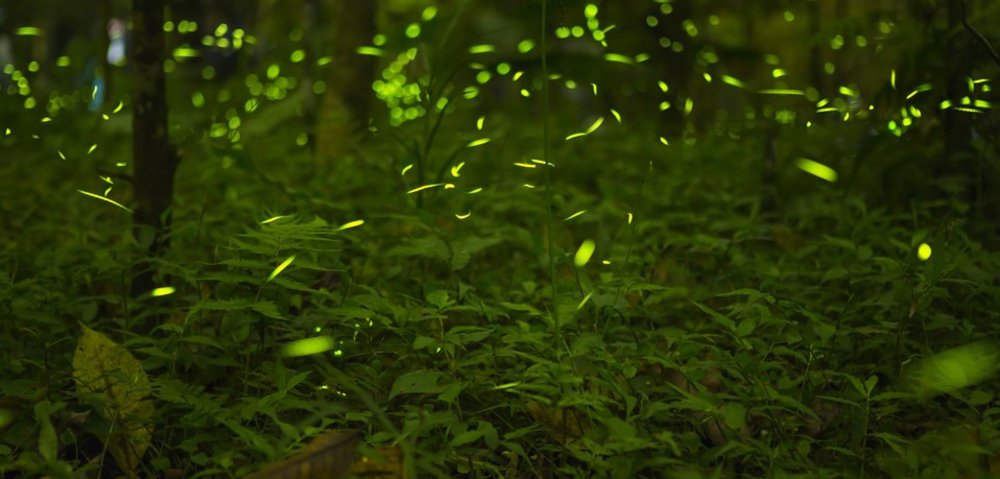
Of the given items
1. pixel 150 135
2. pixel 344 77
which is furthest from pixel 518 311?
pixel 344 77

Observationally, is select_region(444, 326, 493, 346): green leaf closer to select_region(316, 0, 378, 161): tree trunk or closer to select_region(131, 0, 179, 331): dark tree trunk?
select_region(131, 0, 179, 331): dark tree trunk

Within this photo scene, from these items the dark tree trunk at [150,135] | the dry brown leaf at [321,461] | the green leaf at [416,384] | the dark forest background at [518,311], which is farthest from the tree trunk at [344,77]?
the dry brown leaf at [321,461]

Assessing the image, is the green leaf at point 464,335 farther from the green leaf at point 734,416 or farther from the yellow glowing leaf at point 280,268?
the green leaf at point 734,416

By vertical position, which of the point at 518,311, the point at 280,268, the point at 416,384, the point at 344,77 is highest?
the point at 280,268

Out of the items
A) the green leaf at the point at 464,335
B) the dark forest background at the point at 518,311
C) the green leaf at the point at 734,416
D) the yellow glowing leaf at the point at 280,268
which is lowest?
the dark forest background at the point at 518,311

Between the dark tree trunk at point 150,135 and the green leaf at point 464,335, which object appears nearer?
the green leaf at point 464,335

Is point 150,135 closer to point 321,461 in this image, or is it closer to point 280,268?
point 280,268

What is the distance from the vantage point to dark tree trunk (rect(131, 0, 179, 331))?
8.07 ft

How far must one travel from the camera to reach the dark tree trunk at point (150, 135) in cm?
246

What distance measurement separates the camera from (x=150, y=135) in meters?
2.52

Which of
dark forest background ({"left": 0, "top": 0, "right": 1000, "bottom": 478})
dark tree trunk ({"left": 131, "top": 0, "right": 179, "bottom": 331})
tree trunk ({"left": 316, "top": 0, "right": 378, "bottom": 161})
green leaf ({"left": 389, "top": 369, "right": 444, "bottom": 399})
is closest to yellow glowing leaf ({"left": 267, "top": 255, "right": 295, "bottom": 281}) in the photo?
dark forest background ({"left": 0, "top": 0, "right": 1000, "bottom": 478})

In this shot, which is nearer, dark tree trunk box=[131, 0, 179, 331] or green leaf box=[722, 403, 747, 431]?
A: green leaf box=[722, 403, 747, 431]

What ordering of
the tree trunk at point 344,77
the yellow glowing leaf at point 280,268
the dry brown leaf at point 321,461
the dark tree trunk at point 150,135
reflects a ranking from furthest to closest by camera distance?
the tree trunk at point 344,77 → the dark tree trunk at point 150,135 → the yellow glowing leaf at point 280,268 → the dry brown leaf at point 321,461

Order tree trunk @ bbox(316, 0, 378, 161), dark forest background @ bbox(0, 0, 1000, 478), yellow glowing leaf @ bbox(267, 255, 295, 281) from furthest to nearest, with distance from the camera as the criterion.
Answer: tree trunk @ bbox(316, 0, 378, 161) < yellow glowing leaf @ bbox(267, 255, 295, 281) < dark forest background @ bbox(0, 0, 1000, 478)
